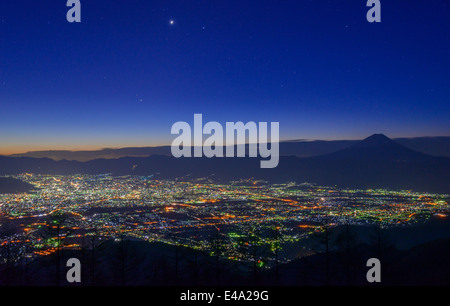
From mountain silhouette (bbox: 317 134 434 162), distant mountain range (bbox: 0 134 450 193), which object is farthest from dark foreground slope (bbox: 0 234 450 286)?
mountain silhouette (bbox: 317 134 434 162)

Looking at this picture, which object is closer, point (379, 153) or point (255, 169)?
point (255, 169)

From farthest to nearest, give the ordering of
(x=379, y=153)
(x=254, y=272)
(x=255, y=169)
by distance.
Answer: (x=379, y=153) < (x=255, y=169) < (x=254, y=272)

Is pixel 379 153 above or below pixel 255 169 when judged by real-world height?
above

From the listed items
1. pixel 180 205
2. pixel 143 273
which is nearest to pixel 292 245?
pixel 143 273

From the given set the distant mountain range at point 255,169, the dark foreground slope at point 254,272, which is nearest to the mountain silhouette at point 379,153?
the distant mountain range at point 255,169

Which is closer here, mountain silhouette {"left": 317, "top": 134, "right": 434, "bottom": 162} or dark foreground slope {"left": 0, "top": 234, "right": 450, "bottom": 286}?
dark foreground slope {"left": 0, "top": 234, "right": 450, "bottom": 286}

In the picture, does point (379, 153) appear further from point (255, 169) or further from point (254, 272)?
point (254, 272)

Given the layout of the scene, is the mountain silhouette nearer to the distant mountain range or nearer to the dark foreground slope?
the distant mountain range

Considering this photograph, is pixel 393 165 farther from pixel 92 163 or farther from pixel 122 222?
pixel 92 163

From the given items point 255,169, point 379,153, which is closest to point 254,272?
point 255,169
